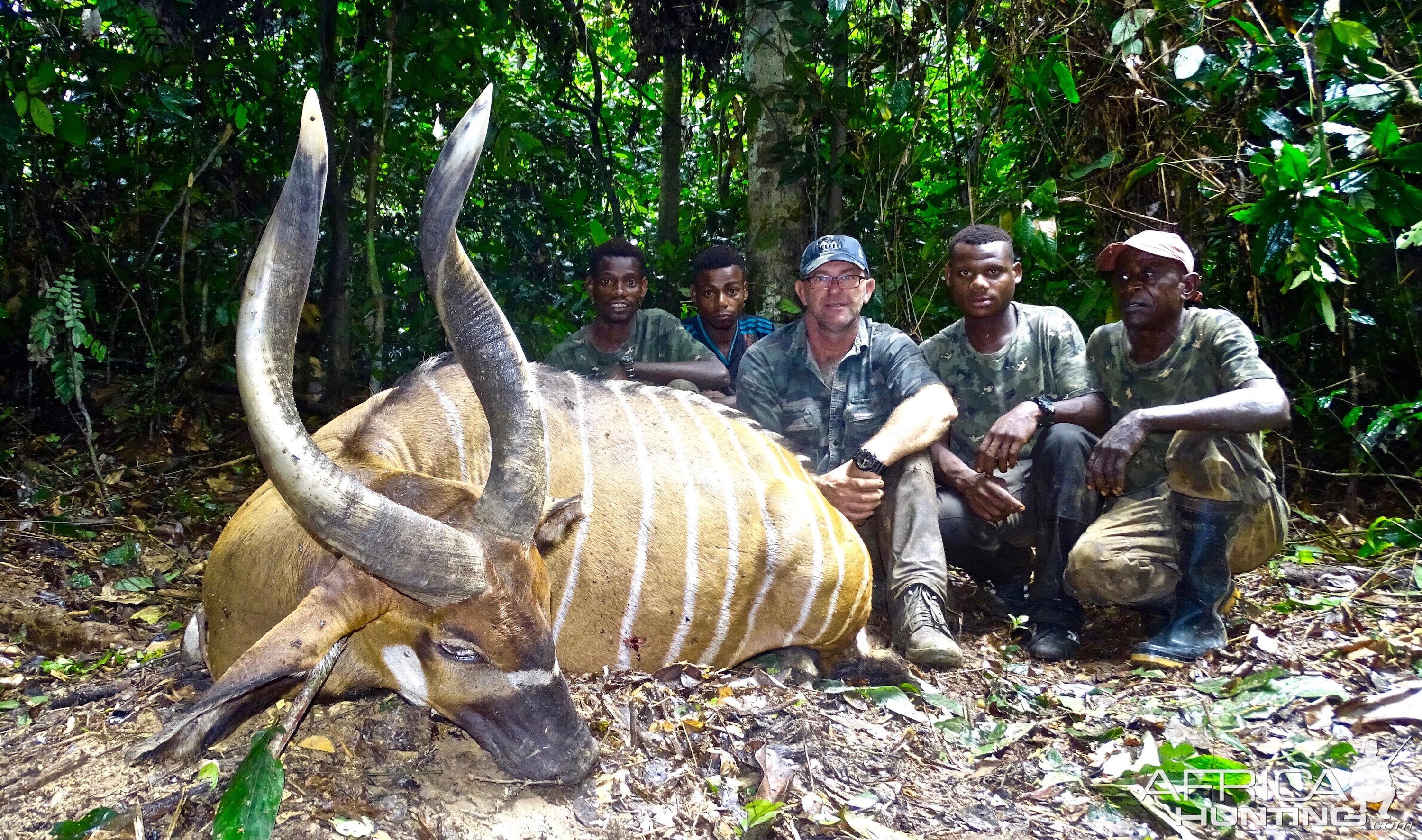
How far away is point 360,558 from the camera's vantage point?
2.24 meters

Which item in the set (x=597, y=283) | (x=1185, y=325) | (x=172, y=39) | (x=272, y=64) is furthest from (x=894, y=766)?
(x=172, y=39)

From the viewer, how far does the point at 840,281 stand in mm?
4539

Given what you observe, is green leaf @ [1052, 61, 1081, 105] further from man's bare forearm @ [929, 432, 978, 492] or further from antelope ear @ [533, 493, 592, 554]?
antelope ear @ [533, 493, 592, 554]

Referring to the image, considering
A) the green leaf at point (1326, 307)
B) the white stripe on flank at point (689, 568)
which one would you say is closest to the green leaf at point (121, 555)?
the white stripe on flank at point (689, 568)

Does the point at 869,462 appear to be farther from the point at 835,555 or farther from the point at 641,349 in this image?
the point at 641,349

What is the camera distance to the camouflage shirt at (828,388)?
4.44 metres

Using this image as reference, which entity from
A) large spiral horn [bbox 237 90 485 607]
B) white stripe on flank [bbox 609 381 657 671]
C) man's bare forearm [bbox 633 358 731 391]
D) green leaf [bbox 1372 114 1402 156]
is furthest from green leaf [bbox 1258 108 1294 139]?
large spiral horn [bbox 237 90 485 607]

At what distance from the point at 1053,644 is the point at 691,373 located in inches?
88.2

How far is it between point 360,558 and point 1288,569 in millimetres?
4401

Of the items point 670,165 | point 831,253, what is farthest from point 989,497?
point 670,165

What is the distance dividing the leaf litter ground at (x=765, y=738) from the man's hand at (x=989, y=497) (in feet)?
1.62

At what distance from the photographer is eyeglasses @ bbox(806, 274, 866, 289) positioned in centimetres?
454

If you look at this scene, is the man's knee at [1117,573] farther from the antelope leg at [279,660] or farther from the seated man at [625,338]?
the antelope leg at [279,660]

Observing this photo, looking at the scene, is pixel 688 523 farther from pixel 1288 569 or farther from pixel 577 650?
pixel 1288 569
